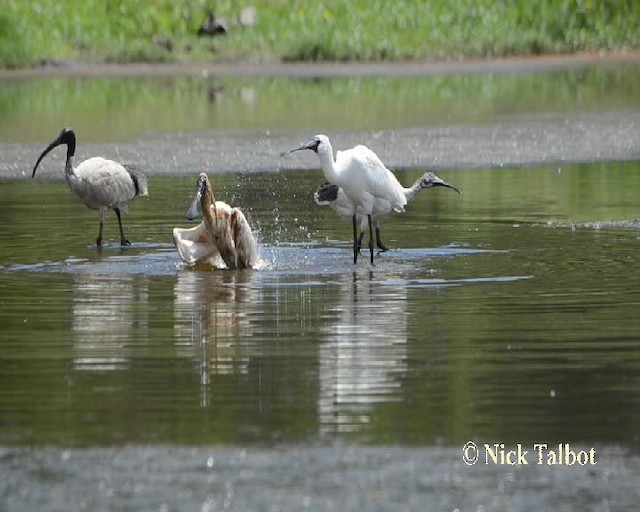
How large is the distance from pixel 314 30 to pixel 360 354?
32.5m

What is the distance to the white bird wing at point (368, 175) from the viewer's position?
15430mm

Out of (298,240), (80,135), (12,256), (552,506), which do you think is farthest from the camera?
(80,135)

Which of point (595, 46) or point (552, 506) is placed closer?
point (552, 506)

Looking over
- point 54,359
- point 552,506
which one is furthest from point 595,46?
point 552,506

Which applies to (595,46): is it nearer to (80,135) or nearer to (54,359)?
(80,135)

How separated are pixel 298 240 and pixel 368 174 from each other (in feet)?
3.74

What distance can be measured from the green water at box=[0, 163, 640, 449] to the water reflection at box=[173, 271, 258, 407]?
21 mm

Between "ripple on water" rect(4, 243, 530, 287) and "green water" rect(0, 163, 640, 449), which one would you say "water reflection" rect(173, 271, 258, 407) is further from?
"ripple on water" rect(4, 243, 530, 287)

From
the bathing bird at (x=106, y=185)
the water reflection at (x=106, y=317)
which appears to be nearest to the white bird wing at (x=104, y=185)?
the bathing bird at (x=106, y=185)

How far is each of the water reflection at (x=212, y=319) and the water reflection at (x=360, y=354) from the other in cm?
50

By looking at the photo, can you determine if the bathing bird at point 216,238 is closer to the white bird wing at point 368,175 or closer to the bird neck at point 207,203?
the bird neck at point 207,203

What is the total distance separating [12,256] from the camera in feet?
50.2

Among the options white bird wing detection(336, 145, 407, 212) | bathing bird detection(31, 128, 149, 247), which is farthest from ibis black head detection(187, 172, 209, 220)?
bathing bird detection(31, 128, 149, 247)

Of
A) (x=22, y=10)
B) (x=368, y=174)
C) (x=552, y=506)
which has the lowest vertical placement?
(x=552, y=506)
